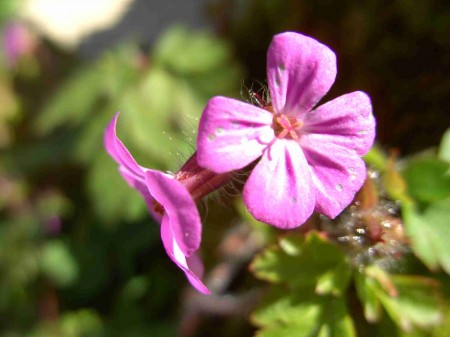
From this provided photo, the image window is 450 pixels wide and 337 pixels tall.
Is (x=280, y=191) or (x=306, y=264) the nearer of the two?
(x=280, y=191)

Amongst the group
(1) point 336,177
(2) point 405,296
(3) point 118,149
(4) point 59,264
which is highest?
(3) point 118,149

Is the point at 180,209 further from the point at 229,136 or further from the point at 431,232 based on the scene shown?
the point at 431,232

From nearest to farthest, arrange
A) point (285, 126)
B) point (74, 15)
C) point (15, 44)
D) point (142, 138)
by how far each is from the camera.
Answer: point (285, 126), point (142, 138), point (15, 44), point (74, 15)

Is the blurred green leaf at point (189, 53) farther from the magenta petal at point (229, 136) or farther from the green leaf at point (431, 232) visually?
the magenta petal at point (229, 136)

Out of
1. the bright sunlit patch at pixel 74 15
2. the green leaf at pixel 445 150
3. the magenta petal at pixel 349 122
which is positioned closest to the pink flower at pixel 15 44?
the bright sunlit patch at pixel 74 15

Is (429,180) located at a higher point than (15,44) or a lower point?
lower

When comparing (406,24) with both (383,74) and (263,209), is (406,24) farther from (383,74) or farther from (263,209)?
(263,209)

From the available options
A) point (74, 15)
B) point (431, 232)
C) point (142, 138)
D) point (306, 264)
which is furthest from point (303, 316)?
point (74, 15)

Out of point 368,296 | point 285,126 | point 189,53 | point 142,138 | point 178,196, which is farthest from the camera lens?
point 189,53
